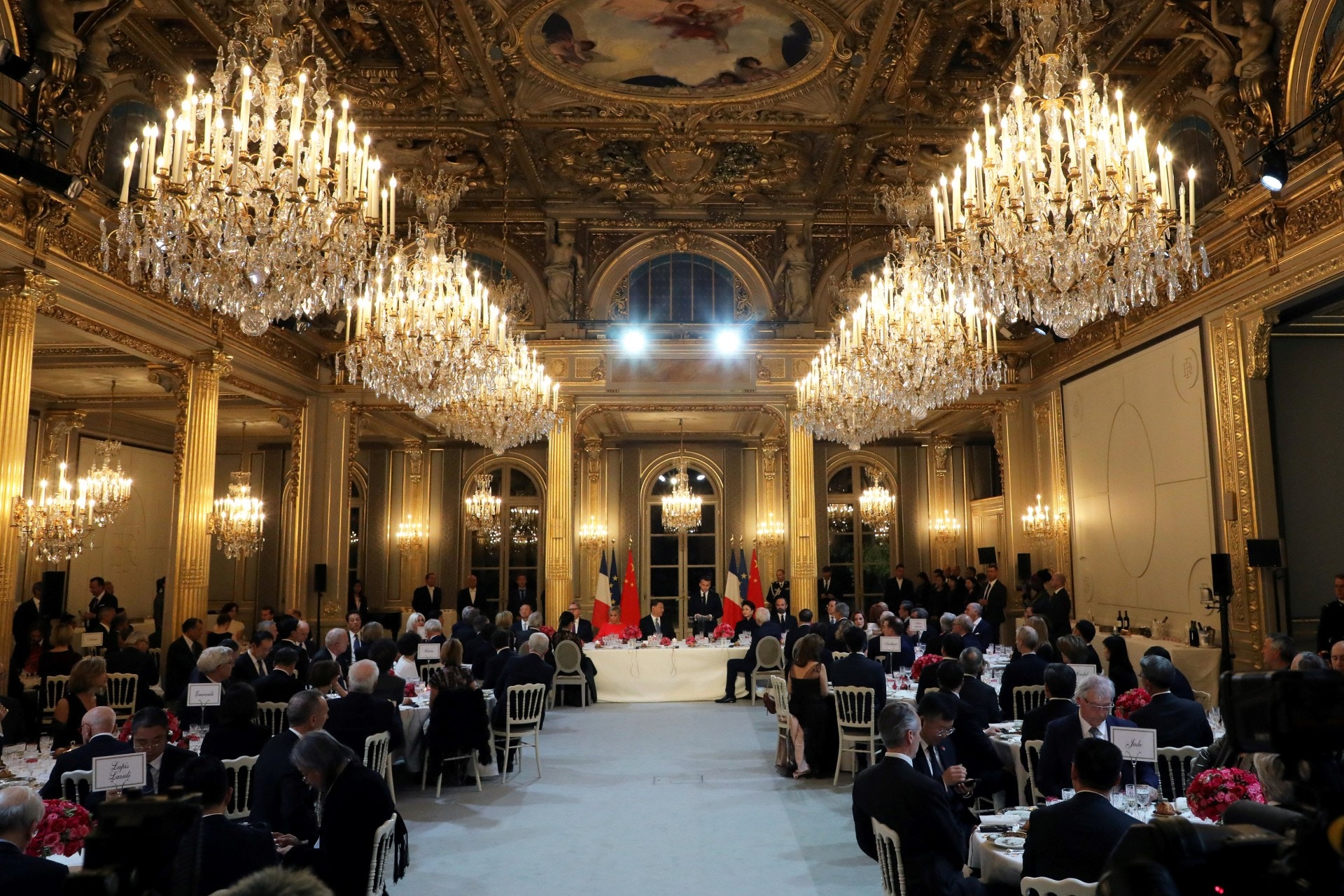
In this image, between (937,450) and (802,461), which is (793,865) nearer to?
(802,461)

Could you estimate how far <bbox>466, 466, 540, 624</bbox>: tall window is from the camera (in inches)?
815

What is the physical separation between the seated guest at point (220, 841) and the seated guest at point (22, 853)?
493 millimetres

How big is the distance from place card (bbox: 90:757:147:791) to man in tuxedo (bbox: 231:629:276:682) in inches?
157

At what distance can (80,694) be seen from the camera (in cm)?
562

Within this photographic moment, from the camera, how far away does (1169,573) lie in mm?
11344

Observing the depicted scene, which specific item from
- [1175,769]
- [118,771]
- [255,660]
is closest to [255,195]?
[118,771]

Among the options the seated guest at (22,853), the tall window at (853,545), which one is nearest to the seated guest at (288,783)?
the seated guest at (22,853)

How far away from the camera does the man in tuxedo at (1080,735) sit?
4.84 meters

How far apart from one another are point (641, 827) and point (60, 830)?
4152 mm

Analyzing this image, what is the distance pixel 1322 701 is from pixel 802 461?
1377cm

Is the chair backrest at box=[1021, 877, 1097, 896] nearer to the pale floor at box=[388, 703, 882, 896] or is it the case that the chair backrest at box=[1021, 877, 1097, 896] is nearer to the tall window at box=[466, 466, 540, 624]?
the pale floor at box=[388, 703, 882, 896]

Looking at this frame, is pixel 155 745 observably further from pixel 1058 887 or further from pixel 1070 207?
pixel 1070 207

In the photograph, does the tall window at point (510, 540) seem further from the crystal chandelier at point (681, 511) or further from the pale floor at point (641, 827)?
the pale floor at point (641, 827)

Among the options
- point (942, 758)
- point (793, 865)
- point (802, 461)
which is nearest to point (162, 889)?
point (942, 758)
